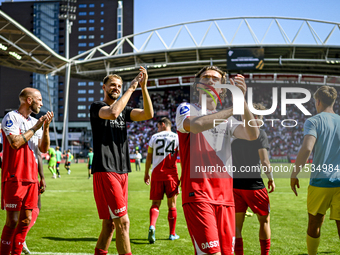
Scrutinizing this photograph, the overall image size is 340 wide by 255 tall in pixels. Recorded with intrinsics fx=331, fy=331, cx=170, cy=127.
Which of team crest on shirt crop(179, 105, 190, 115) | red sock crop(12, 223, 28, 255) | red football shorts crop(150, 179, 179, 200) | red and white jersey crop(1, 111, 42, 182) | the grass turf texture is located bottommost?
→ the grass turf texture

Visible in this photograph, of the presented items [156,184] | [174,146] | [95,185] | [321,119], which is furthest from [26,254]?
[321,119]

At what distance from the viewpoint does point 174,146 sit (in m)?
6.94

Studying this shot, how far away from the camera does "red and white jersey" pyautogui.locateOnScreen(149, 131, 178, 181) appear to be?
6.75 meters

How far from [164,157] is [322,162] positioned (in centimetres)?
337

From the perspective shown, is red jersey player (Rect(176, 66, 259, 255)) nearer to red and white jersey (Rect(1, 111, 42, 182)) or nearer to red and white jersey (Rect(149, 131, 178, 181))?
red and white jersey (Rect(1, 111, 42, 182))

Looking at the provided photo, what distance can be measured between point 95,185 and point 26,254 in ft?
7.15

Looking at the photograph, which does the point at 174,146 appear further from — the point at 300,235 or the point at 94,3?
the point at 94,3

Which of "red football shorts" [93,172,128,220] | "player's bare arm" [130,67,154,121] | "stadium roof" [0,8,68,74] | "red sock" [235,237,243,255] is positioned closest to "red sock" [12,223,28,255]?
"red football shorts" [93,172,128,220]

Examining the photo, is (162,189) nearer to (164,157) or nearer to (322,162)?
(164,157)

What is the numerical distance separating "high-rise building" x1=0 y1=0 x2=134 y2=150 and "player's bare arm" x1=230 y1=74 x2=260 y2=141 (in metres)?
83.2

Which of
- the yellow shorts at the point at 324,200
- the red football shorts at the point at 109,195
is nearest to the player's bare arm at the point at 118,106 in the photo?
the red football shorts at the point at 109,195

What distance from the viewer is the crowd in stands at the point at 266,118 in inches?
1564

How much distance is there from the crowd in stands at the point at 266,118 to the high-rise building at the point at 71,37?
3896 cm

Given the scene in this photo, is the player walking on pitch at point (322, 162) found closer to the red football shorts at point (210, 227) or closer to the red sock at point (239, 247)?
the red sock at point (239, 247)
